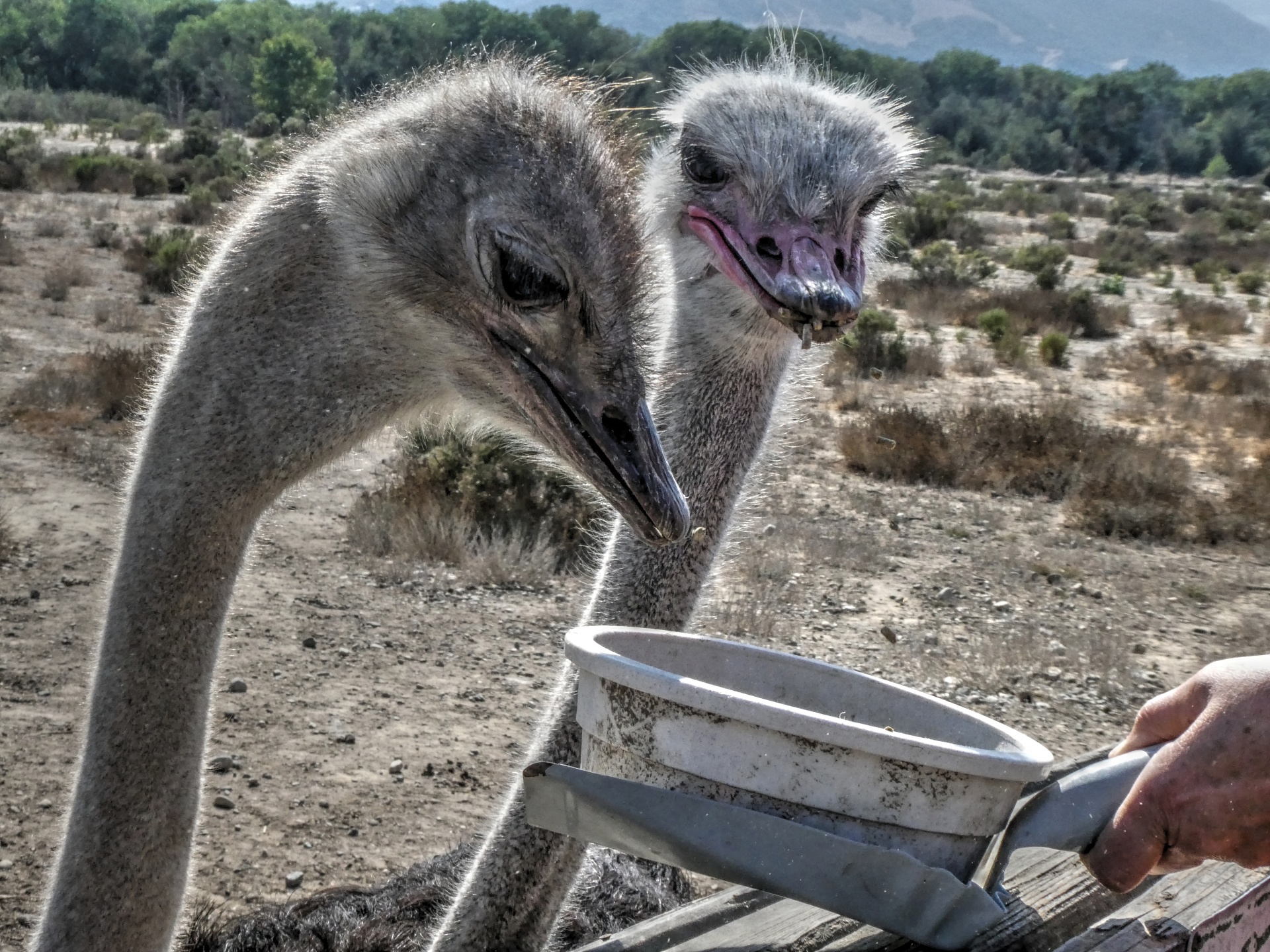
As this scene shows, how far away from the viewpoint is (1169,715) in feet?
4.80

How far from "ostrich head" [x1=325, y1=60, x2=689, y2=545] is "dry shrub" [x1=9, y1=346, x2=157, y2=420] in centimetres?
601

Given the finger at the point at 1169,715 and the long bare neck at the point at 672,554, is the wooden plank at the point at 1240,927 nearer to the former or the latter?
the finger at the point at 1169,715

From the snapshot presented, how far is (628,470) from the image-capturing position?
58.1 inches

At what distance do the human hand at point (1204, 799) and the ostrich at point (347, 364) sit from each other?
533 mm

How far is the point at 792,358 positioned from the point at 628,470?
4.43ft

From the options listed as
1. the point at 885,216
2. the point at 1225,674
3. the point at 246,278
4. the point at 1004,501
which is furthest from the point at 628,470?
the point at 1004,501

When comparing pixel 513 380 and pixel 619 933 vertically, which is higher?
pixel 513 380

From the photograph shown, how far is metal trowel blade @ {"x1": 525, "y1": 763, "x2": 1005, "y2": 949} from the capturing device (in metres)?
Answer: 1.25

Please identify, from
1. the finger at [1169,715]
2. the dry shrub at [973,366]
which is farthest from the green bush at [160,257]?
the finger at [1169,715]

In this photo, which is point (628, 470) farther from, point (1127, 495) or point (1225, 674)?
point (1127, 495)

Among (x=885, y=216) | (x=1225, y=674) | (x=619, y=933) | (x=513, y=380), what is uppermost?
(x=885, y=216)

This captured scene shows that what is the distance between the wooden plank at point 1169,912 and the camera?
1.40 metres

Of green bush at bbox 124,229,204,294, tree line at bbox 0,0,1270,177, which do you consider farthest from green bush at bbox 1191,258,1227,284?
green bush at bbox 124,229,204,294

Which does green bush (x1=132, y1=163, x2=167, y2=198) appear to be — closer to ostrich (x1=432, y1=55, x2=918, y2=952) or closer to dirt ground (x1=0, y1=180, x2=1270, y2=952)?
dirt ground (x1=0, y1=180, x2=1270, y2=952)
